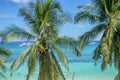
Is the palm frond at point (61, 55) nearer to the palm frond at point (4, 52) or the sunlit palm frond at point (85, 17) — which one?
the sunlit palm frond at point (85, 17)

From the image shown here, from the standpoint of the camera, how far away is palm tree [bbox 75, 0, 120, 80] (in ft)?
73.3

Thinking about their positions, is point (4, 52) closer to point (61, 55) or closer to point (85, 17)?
point (61, 55)

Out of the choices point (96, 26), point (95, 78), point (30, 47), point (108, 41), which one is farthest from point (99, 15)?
point (95, 78)

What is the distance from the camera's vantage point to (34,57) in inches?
877

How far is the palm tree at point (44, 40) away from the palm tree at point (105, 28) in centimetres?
133

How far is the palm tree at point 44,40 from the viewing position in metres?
22.5

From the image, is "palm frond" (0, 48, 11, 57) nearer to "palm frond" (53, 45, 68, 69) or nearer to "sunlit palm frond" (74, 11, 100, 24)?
"palm frond" (53, 45, 68, 69)

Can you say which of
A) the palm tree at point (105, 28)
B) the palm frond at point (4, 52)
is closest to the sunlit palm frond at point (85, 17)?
the palm tree at point (105, 28)

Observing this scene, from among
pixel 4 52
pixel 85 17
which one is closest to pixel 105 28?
pixel 85 17

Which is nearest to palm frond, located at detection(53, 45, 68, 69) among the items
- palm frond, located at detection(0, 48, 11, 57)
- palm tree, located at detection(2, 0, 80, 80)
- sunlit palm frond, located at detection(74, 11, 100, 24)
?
palm tree, located at detection(2, 0, 80, 80)

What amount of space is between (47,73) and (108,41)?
12.0 ft

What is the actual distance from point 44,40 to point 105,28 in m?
→ 3.38

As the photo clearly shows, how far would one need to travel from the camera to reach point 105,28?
23375mm

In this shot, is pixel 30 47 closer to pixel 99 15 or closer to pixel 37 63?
pixel 37 63
